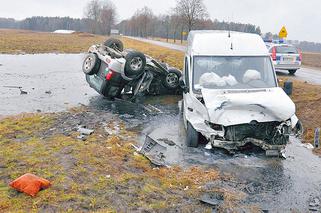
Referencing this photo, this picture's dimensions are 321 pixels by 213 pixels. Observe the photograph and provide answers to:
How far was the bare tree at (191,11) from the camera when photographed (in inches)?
1760

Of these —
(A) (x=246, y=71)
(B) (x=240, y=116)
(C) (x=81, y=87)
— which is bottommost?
(C) (x=81, y=87)

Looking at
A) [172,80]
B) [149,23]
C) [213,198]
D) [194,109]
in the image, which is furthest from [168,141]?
[149,23]

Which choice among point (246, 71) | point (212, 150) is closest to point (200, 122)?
point (212, 150)

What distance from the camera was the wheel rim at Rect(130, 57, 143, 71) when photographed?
11.4 meters

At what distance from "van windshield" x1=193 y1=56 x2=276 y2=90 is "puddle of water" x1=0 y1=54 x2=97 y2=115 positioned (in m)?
4.97

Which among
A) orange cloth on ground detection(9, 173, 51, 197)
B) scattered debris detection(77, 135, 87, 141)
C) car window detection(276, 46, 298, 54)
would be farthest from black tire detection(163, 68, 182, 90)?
orange cloth on ground detection(9, 173, 51, 197)

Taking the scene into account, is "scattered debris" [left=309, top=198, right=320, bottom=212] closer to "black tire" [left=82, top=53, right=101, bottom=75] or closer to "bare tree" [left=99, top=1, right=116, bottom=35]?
"black tire" [left=82, top=53, right=101, bottom=75]

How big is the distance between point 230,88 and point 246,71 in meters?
0.78

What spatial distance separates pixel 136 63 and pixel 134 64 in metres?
0.11

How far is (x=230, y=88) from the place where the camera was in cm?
789

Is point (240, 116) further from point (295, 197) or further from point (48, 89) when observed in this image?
point (48, 89)

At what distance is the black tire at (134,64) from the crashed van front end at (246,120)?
4378 mm

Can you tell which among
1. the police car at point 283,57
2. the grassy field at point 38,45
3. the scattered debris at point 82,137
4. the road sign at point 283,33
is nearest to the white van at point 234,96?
the scattered debris at point 82,137

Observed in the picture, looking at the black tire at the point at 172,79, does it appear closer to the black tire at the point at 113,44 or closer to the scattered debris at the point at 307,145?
the black tire at the point at 113,44
